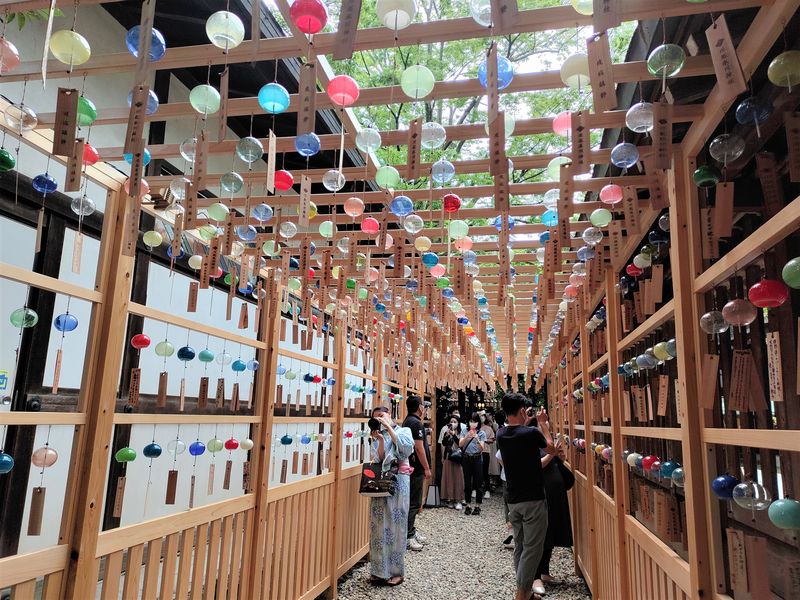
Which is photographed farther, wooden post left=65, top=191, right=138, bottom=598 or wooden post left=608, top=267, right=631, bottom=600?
wooden post left=608, top=267, right=631, bottom=600

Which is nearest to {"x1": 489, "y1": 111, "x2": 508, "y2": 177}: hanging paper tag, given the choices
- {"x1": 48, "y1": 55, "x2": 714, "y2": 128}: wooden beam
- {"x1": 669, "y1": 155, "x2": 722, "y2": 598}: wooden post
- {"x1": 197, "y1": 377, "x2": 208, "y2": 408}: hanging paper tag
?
{"x1": 48, "y1": 55, "x2": 714, "y2": 128}: wooden beam

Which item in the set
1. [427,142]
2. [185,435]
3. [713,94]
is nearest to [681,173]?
[713,94]

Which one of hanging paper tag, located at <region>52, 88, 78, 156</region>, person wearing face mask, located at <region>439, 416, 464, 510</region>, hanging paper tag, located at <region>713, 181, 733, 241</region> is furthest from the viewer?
person wearing face mask, located at <region>439, 416, 464, 510</region>

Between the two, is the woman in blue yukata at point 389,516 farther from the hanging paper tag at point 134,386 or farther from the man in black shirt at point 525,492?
the hanging paper tag at point 134,386

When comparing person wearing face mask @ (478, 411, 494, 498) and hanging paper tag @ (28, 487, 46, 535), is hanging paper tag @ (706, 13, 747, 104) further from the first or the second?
person wearing face mask @ (478, 411, 494, 498)

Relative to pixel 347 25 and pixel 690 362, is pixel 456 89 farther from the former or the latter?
pixel 690 362

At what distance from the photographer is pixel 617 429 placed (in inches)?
126

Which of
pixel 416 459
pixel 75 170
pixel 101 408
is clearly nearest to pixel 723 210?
pixel 75 170

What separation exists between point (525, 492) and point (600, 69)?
2969mm

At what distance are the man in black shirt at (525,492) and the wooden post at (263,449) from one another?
1.54 m

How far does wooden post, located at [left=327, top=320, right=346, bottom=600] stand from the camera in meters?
4.53

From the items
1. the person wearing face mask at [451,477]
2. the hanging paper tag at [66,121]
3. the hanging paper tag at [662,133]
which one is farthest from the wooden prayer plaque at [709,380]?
the person wearing face mask at [451,477]

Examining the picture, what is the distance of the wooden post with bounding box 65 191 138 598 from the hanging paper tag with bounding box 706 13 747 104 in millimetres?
1969

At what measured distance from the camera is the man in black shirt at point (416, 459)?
5.57 meters
